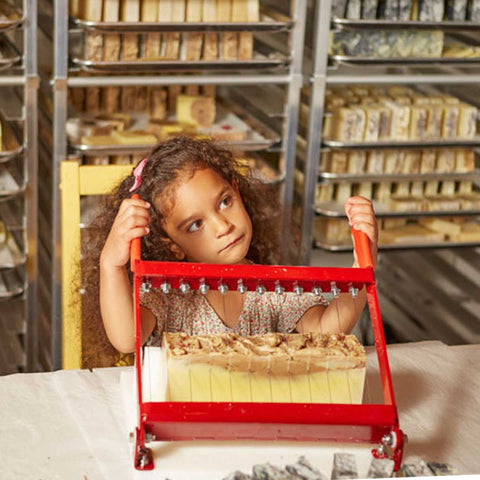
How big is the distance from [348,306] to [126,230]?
1.41 feet

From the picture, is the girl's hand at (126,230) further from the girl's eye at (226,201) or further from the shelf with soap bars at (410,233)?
the shelf with soap bars at (410,233)

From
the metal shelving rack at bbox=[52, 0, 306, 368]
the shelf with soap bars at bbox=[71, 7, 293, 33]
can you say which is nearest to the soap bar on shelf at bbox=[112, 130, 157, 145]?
the metal shelving rack at bbox=[52, 0, 306, 368]

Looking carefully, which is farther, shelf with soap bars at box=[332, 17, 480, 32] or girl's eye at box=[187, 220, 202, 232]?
shelf with soap bars at box=[332, 17, 480, 32]

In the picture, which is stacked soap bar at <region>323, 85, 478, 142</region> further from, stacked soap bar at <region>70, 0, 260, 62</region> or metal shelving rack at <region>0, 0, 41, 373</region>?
metal shelving rack at <region>0, 0, 41, 373</region>

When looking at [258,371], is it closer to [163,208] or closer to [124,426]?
[124,426]

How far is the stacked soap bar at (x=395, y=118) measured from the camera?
102 inches

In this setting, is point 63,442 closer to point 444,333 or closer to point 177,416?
point 177,416

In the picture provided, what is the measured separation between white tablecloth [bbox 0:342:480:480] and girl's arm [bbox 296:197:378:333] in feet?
0.34

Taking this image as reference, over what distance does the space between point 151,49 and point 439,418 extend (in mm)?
1452

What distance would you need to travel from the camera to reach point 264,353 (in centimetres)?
118

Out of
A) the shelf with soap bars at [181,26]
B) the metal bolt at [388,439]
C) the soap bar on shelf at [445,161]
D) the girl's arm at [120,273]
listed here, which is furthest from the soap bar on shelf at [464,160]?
the metal bolt at [388,439]

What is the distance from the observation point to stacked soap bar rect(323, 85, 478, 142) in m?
2.59

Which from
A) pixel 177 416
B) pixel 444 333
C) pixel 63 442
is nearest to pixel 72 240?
pixel 63 442

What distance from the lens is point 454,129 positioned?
105 inches
